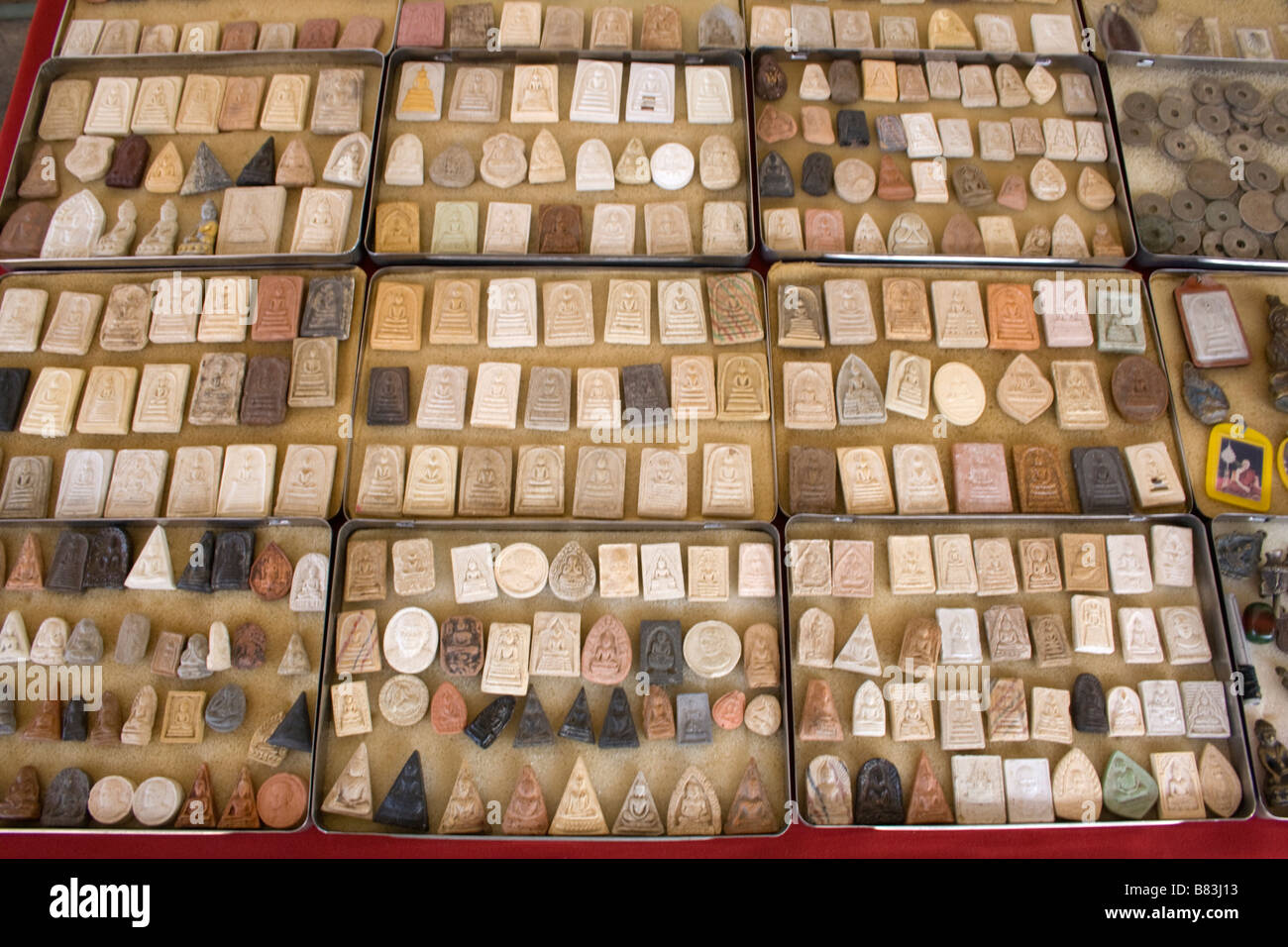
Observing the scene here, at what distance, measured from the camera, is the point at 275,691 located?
7.90 ft

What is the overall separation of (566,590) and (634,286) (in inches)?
43.1

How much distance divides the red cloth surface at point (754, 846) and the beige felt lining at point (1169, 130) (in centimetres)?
217

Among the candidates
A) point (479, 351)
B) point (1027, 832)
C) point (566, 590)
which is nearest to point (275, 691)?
point (566, 590)

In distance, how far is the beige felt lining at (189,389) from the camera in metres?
2.65

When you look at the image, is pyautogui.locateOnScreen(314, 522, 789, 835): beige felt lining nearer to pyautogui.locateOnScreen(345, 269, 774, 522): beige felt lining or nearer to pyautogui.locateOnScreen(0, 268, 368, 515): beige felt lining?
pyautogui.locateOnScreen(345, 269, 774, 522): beige felt lining

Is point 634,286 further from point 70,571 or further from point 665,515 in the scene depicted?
point 70,571

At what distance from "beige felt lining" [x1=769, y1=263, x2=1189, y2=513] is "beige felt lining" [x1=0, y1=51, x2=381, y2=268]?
163 cm

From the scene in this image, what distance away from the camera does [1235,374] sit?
2.80m

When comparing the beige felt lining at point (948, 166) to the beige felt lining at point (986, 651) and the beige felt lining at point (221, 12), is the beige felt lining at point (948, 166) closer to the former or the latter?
the beige felt lining at point (986, 651)

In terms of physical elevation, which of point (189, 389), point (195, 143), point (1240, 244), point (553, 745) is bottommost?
point (553, 745)

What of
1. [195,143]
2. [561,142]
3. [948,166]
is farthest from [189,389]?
[948,166]

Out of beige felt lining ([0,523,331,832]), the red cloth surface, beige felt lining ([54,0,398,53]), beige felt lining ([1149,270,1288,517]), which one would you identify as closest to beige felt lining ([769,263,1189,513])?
beige felt lining ([1149,270,1288,517])

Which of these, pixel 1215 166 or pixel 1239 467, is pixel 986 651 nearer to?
pixel 1239 467

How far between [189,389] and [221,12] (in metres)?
1.74
